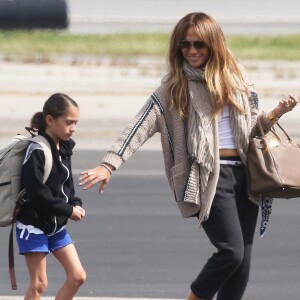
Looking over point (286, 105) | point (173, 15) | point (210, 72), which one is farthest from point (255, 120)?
point (173, 15)

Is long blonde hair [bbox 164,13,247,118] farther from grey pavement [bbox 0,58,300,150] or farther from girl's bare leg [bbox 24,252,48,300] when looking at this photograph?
grey pavement [bbox 0,58,300,150]

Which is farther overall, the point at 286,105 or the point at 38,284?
the point at 286,105

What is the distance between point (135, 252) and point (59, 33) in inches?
872

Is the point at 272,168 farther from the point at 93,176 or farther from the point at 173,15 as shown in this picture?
A: the point at 173,15

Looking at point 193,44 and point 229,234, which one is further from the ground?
point 193,44

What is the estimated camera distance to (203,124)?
17.2ft

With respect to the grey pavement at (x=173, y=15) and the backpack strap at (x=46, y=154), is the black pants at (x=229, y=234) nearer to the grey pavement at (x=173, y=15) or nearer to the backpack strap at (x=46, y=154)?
the backpack strap at (x=46, y=154)

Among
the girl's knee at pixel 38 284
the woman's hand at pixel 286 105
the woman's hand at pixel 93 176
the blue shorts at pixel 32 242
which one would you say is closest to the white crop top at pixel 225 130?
the woman's hand at pixel 286 105

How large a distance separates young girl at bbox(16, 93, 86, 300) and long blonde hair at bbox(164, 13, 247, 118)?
46cm

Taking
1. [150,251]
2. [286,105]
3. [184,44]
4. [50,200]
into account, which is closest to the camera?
[50,200]

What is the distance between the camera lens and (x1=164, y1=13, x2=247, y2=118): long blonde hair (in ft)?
17.2

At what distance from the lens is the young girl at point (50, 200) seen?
5047 millimetres

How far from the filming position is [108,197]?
10055 mm

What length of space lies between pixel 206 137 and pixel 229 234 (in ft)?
1.46
